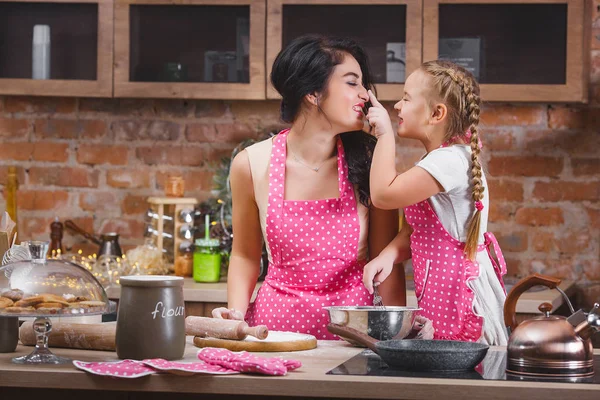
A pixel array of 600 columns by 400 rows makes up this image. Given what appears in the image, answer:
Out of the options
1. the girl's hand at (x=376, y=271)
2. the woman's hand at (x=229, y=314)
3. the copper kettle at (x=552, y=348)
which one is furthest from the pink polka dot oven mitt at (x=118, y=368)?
the girl's hand at (x=376, y=271)

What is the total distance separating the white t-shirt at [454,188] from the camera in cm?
201

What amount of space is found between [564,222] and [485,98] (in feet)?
1.89

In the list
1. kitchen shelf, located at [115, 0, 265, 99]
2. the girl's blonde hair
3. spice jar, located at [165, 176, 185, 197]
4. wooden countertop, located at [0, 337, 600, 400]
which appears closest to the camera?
wooden countertop, located at [0, 337, 600, 400]

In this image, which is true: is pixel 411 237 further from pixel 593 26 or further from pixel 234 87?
pixel 593 26

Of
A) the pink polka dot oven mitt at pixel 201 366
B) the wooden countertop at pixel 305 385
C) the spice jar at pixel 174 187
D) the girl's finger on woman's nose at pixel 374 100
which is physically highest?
the girl's finger on woman's nose at pixel 374 100

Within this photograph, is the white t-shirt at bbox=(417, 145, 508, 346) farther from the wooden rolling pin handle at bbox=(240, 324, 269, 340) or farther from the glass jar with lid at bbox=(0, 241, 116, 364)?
the glass jar with lid at bbox=(0, 241, 116, 364)

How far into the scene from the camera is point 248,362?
142cm

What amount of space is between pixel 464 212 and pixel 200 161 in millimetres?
1650

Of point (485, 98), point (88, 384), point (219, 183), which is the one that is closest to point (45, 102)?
point (219, 183)

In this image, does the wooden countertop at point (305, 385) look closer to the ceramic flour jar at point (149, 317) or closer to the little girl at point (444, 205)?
the ceramic flour jar at point (149, 317)

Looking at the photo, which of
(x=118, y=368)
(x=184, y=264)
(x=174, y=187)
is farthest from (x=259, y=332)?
(x=174, y=187)

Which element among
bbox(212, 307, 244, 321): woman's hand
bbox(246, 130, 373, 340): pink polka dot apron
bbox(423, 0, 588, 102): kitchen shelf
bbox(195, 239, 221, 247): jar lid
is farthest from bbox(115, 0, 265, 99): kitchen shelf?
bbox(212, 307, 244, 321): woman's hand

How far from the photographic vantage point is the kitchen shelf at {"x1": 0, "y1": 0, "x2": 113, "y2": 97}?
3.30m

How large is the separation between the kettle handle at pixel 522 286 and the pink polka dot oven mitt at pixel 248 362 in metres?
0.38
